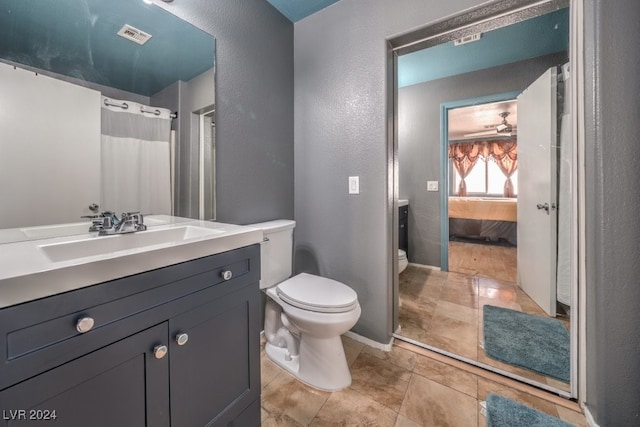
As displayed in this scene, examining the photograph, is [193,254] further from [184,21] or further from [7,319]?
[184,21]

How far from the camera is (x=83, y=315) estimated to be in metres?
0.58

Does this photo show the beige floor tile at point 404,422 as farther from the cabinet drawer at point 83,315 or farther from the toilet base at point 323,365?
the cabinet drawer at point 83,315

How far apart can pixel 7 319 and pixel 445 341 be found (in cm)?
196

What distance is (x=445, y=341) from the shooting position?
1.67 meters

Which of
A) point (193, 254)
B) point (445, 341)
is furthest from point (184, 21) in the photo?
point (445, 341)

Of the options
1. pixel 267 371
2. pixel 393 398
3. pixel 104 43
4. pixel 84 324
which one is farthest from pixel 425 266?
pixel 104 43

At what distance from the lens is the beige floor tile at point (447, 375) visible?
131 cm

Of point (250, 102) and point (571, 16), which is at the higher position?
point (571, 16)

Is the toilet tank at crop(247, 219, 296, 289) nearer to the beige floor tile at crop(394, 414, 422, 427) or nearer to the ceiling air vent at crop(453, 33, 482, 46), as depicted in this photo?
the beige floor tile at crop(394, 414, 422, 427)

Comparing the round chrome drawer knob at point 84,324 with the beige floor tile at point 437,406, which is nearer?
the round chrome drawer knob at point 84,324

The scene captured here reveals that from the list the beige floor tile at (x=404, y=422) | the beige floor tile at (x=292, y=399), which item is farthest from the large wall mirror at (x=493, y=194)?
the beige floor tile at (x=292, y=399)

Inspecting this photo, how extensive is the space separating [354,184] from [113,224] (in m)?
1.27

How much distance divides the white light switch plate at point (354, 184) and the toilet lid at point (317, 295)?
1.99 feet

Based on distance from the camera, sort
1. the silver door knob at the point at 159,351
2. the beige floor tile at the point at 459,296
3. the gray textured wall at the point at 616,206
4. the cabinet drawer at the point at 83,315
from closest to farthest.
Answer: the cabinet drawer at the point at 83,315, the silver door knob at the point at 159,351, the gray textured wall at the point at 616,206, the beige floor tile at the point at 459,296
